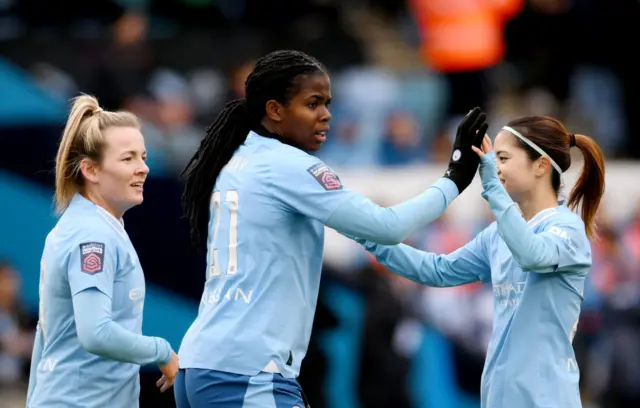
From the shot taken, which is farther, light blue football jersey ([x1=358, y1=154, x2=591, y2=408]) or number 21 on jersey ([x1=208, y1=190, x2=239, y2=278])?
light blue football jersey ([x1=358, y1=154, x2=591, y2=408])

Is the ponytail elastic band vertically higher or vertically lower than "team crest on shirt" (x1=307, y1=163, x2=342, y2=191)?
higher

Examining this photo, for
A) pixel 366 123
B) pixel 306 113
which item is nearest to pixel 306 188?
pixel 306 113

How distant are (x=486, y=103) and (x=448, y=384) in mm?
4761

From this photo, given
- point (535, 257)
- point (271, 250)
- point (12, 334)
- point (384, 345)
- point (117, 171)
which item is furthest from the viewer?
point (384, 345)

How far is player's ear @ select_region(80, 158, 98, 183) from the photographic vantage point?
5.19 metres

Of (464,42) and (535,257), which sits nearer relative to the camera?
(535,257)

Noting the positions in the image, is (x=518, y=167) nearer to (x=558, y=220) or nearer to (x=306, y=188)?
(x=558, y=220)

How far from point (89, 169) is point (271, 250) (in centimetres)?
88

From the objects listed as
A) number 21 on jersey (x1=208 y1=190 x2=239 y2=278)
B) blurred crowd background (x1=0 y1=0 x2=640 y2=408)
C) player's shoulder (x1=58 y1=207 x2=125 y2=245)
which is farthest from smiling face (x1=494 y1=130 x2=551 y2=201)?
blurred crowd background (x1=0 y1=0 x2=640 y2=408)

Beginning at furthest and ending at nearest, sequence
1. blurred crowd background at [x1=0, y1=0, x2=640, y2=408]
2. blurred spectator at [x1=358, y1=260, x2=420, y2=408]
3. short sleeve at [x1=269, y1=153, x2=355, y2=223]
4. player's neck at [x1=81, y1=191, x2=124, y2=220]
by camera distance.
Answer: blurred spectator at [x1=358, y1=260, x2=420, y2=408] → blurred crowd background at [x1=0, y1=0, x2=640, y2=408] → player's neck at [x1=81, y1=191, x2=124, y2=220] → short sleeve at [x1=269, y1=153, x2=355, y2=223]

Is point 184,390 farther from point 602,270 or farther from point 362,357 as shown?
point 602,270

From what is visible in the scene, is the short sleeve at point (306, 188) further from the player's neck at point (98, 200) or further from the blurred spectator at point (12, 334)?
the blurred spectator at point (12, 334)

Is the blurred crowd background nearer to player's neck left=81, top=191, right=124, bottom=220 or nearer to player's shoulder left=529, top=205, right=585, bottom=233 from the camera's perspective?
player's neck left=81, top=191, right=124, bottom=220

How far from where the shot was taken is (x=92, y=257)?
4930 millimetres
